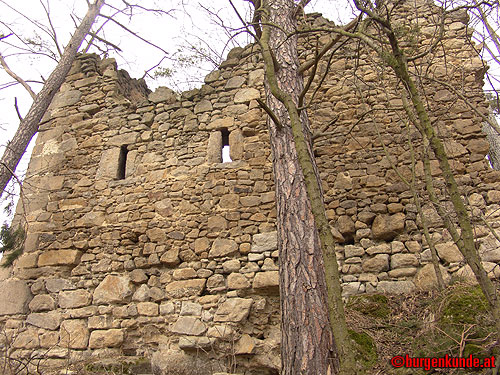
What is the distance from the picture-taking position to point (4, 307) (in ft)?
16.1

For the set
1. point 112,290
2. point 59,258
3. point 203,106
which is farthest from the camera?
point 203,106

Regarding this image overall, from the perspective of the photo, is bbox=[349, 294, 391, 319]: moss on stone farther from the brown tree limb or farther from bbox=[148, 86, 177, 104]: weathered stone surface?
the brown tree limb

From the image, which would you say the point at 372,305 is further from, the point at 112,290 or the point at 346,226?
the point at 112,290

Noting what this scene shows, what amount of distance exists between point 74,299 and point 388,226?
12.5 ft

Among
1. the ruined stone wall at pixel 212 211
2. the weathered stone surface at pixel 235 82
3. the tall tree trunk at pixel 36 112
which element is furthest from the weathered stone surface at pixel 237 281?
the tall tree trunk at pixel 36 112

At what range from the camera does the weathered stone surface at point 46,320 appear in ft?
15.5

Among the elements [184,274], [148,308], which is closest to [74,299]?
[148,308]

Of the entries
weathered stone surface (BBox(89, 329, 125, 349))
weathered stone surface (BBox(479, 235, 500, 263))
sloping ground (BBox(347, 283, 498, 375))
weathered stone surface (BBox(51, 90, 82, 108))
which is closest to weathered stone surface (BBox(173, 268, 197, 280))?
weathered stone surface (BBox(89, 329, 125, 349))

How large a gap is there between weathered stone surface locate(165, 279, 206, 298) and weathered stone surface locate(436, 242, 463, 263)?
258 centimetres

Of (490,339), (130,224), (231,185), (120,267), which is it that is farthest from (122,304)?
(490,339)

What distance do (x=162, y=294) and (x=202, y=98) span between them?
2659 millimetres

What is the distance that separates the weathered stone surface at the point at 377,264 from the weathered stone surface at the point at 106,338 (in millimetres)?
2836

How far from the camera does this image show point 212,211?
4.83 meters

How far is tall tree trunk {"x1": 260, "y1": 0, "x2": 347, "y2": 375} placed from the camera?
9.02 feet
